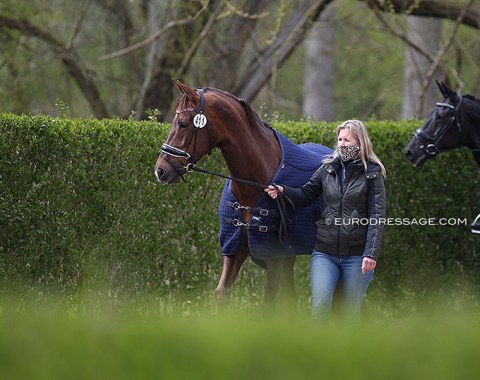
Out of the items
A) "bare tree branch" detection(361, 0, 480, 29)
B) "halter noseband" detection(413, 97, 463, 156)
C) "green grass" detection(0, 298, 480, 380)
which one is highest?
"bare tree branch" detection(361, 0, 480, 29)

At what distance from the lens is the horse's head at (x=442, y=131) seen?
29.5 feet

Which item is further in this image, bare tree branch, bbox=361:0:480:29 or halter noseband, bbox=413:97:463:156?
bare tree branch, bbox=361:0:480:29

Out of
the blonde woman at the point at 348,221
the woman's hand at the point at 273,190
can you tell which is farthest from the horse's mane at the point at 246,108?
the blonde woman at the point at 348,221

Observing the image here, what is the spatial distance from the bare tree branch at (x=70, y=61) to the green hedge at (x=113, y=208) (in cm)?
655

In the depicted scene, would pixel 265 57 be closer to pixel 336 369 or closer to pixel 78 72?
pixel 78 72

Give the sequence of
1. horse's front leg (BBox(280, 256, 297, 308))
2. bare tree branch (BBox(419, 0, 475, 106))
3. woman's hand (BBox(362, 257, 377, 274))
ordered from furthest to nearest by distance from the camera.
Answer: bare tree branch (BBox(419, 0, 475, 106)), horse's front leg (BBox(280, 256, 297, 308)), woman's hand (BBox(362, 257, 377, 274))

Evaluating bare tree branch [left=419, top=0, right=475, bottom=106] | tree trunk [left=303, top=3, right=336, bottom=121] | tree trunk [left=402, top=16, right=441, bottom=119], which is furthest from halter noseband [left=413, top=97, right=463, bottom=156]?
tree trunk [left=303, top=3, right=336, bottom=121]

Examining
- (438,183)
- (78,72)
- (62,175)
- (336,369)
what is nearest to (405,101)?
(78,72)

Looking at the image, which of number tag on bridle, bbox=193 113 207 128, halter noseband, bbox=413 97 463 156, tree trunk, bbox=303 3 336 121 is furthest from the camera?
tree trunk, bbox=303 3 336 121

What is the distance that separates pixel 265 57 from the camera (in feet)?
51.9

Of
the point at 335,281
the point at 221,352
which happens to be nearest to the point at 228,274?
the point at 335,281

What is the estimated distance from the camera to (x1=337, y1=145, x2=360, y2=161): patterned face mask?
6.37 m

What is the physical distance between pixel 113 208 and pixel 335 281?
7.62 feet

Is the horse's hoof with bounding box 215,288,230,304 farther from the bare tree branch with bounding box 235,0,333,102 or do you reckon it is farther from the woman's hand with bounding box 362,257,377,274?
the bare tree branch with bounding box 235,0,333,102
